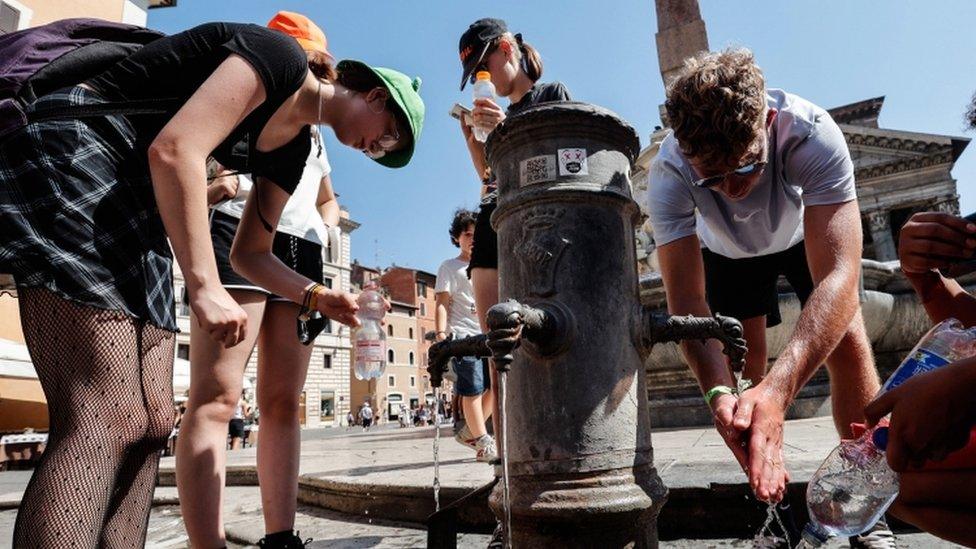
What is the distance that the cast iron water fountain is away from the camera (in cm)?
175

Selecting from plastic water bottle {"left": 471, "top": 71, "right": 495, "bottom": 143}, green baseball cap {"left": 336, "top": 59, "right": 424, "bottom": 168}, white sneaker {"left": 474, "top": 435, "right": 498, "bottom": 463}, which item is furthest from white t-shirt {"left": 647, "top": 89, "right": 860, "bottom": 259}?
white sneaker {"left": 474, "top": 435, "right": 498, "bottom": 463}

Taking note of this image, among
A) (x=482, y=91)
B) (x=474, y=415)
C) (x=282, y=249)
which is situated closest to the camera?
(x=282, y=249)

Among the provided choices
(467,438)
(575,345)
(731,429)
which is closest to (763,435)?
(731,429)

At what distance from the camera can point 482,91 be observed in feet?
9.43

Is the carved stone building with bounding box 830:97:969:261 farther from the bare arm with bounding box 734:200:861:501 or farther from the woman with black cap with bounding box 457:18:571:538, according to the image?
the bare arm with bounding box 734:200:861:501

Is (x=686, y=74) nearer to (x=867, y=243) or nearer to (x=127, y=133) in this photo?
(x=127, y=133)

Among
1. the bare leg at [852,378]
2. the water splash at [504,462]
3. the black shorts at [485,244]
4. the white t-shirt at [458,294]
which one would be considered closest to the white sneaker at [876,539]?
the bare leg at [852,378]

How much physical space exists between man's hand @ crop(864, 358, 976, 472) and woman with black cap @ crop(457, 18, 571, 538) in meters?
1.85

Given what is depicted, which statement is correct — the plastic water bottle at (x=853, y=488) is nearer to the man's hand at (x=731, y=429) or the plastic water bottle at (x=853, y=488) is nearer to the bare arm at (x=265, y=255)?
the man's hand at (x=731, y=429)

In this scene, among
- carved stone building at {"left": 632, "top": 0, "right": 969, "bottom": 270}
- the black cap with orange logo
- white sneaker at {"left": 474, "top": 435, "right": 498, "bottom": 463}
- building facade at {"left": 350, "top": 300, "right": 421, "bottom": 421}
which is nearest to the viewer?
the black cap with orange logo

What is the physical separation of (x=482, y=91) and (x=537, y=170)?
3.49ft

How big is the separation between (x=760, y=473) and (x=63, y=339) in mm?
1574

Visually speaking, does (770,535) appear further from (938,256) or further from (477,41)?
(477,41)

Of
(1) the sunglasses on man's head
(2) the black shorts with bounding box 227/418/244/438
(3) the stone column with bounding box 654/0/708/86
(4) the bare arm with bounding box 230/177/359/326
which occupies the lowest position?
(2) the black shorts with bounding box 227/418/244/438
